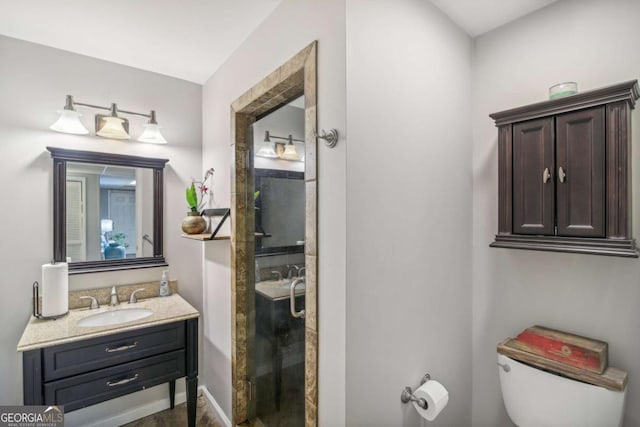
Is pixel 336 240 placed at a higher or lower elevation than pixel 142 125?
lower

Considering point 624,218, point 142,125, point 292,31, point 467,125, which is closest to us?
point 624,218

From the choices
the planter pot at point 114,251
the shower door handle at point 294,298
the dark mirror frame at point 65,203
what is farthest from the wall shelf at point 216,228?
the shower door handle at point 294,298

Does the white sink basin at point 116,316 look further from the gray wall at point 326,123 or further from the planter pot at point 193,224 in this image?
the gray wall at point 326,123

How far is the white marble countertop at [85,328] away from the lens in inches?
60.2

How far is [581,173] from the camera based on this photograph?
1234mm

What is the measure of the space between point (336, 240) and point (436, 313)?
0.76m

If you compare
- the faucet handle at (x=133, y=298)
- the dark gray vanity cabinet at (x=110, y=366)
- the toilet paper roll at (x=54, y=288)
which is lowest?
the dark gray vanity cabinet at (x=110, y=366)

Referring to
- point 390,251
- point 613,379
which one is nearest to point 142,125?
point 390,251

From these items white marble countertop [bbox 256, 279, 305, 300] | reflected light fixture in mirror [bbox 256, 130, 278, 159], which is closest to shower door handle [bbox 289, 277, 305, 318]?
white marble countertop [bbox 256, 279, 305, 300]

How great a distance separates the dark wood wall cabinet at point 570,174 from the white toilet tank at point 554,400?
56 cm

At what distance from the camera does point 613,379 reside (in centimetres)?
117

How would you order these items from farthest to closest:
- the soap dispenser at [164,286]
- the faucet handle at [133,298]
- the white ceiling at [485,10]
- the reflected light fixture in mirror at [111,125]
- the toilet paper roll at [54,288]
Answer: the soap dispenser at [164,286]
the faucet handle at [133,298]
the reflected light fixture in mirror at [111,125]
the toilet paper roll at [54,288]
the white ceiling at [485,10]

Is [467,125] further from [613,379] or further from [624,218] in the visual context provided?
[613,379]

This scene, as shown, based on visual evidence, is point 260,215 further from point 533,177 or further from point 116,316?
point 533,177
